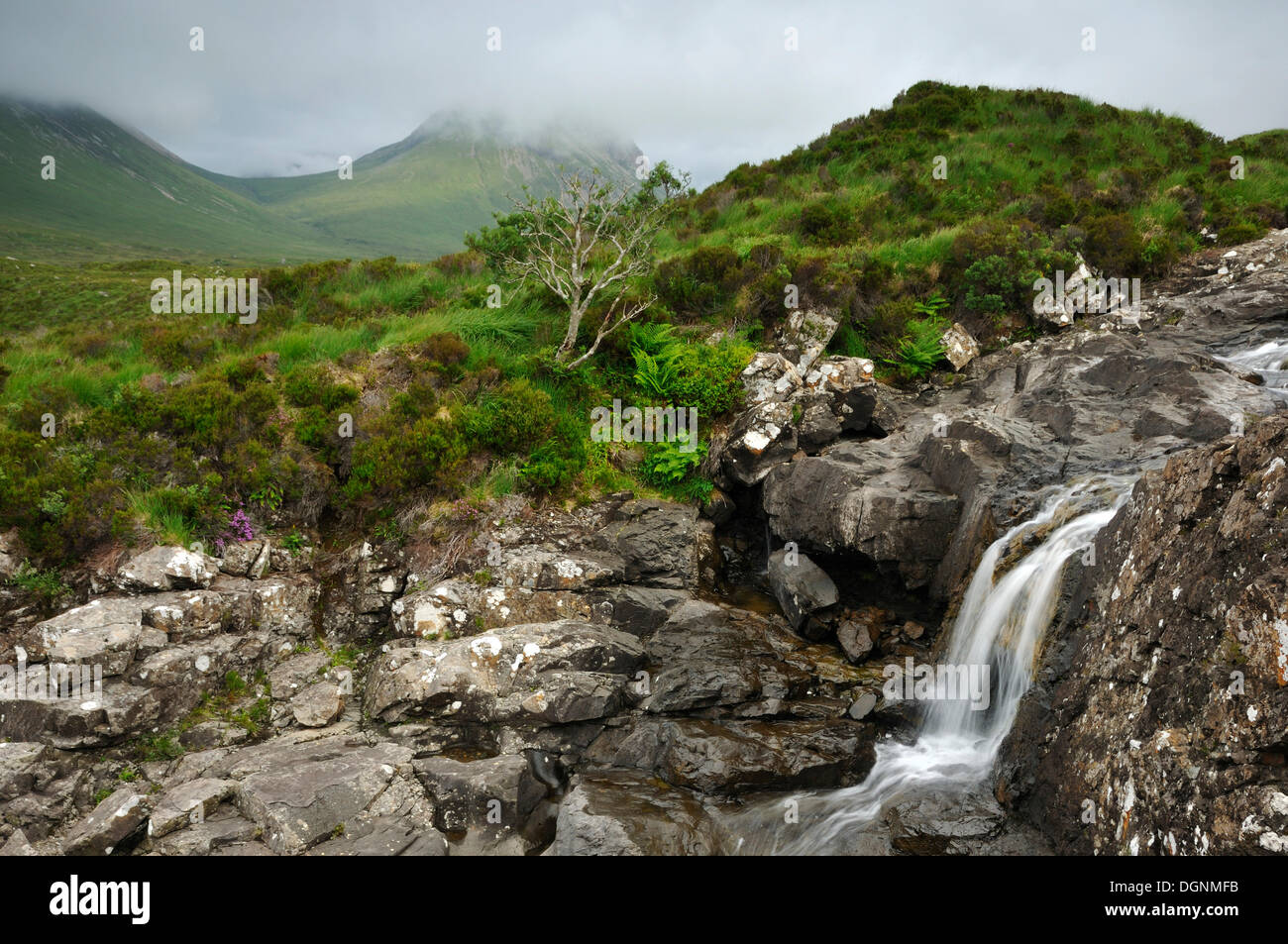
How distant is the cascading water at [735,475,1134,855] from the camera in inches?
276

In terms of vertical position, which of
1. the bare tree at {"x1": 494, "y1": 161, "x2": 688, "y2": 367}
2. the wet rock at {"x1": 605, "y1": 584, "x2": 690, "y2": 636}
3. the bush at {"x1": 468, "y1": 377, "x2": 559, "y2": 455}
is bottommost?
the wet rock at {"x1": 605, "y1": 584, "x2": 690, "y2": 636}

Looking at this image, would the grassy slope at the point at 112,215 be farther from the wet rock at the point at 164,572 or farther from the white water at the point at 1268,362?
the white water at the point at 1268,362

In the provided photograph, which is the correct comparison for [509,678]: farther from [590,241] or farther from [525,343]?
[590,241]

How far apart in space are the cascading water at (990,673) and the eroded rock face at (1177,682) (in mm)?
546

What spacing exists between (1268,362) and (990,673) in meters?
8.88

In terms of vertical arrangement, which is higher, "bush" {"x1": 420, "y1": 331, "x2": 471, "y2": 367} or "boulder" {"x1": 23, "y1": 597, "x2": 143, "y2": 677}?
"bush" {"x1": 420, "y1": 331, "x2": 471, "y2": 367}

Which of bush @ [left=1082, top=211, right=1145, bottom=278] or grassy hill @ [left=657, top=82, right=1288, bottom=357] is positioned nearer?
grassy hill @ [left=657, top=82, right=1288, bottom=357]

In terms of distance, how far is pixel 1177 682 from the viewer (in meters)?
5.10

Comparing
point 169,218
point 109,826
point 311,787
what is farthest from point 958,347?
point 169,218

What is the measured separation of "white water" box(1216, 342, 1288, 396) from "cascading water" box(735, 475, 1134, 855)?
471 centimetres

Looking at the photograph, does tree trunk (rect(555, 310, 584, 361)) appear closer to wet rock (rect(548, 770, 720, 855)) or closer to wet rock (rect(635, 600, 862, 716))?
wet rock (rect(635, 600, 862, 716))

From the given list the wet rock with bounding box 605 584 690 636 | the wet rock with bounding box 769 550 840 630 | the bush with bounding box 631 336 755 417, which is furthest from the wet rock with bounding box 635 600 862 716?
the bush with bounding box 631 336 755 417

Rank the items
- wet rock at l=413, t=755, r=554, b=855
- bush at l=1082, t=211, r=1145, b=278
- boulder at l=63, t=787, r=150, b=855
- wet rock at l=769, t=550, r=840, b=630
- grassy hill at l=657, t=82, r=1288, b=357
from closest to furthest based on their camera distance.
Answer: boulder at l=63, t=787, r=150, b=855
wet rock at l=413, t=755, r=554, b=855
wet rock at l=769, t=550, r=840, b=630
grassy hill at l=657, t=82, r=1288, b=357
bush at l=1082, t=211, r=1145, b=278
